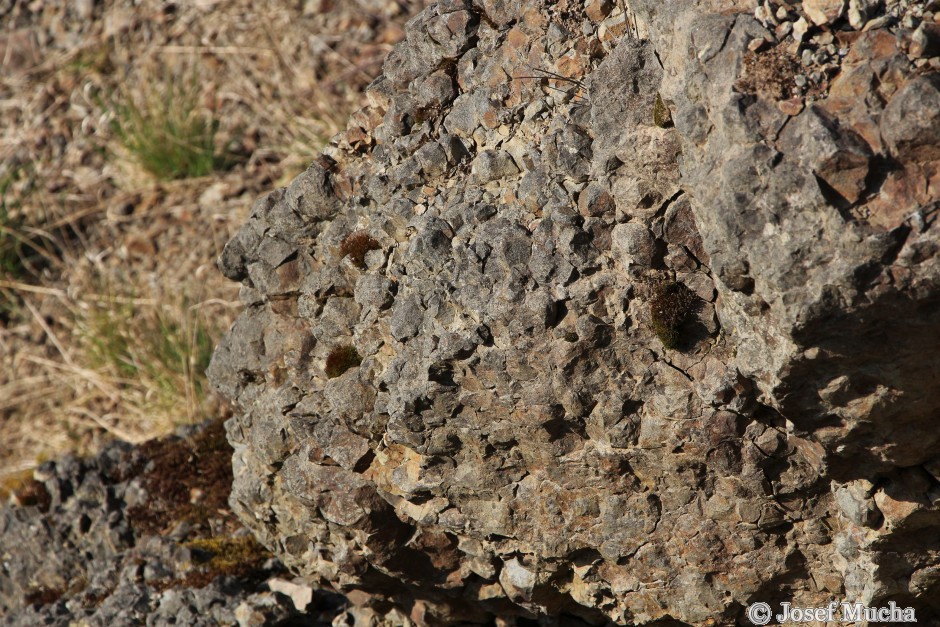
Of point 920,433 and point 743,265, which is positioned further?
point 920,433

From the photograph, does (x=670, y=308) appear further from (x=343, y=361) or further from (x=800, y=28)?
(x=343, y=361)

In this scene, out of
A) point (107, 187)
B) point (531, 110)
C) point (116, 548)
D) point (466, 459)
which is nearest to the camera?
point (531, 110)

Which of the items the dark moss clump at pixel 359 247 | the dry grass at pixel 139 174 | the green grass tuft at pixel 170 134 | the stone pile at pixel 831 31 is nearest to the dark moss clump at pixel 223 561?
the dry grass at pixel 139 174

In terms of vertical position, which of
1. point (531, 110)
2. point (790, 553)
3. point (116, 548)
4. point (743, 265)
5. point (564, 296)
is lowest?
point (116, 548)

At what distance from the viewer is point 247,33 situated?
9328 millimetres

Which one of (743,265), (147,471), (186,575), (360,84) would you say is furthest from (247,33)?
(743,265)

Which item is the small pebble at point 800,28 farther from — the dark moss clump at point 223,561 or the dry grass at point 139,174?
the dry grass at point 139,174

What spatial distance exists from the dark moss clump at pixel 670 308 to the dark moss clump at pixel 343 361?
1.44 meters

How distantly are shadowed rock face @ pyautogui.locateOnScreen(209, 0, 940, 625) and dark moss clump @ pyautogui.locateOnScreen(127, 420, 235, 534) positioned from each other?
1508 millimetres

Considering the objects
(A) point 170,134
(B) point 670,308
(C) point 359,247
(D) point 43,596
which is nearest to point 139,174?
(A) point 170,134

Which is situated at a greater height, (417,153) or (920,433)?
(417,153)

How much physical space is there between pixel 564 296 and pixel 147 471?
3960 millimetres

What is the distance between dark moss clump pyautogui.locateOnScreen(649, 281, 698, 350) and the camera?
328 centimetres

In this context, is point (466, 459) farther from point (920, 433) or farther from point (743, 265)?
point (920, 433)
